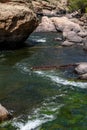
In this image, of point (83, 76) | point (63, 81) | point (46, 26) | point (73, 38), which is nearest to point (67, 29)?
point (46, 26)

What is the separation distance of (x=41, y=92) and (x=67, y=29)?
26.2 m

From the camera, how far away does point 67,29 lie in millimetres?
45094

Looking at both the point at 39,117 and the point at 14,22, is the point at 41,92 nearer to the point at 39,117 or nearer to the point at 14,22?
the point at 39,117

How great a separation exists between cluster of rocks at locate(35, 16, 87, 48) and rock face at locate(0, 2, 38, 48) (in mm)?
6050

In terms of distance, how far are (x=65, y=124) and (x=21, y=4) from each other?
1909 centimetres

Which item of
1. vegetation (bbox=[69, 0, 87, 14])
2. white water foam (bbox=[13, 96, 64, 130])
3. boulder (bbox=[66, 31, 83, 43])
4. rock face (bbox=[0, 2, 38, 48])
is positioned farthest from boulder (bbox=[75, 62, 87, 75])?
vegetation (bbox=[69, 0, 87, 14])

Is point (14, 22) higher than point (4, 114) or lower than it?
higher

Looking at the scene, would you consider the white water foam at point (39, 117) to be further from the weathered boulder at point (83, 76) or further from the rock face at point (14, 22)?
the rock face at point (14, 22)

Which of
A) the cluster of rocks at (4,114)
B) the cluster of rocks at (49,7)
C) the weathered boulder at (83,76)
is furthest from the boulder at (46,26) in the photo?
the cluster of rocks at (49,7)

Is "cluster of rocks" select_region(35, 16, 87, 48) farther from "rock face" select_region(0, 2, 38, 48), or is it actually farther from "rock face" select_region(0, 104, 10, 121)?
"rock face" select_region(0, 104, 10, 121)

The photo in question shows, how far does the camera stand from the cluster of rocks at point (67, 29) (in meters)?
38.3

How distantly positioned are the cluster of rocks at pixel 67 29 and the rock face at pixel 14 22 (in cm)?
605

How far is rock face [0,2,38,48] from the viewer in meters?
30.2

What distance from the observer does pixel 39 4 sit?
91312 mm
